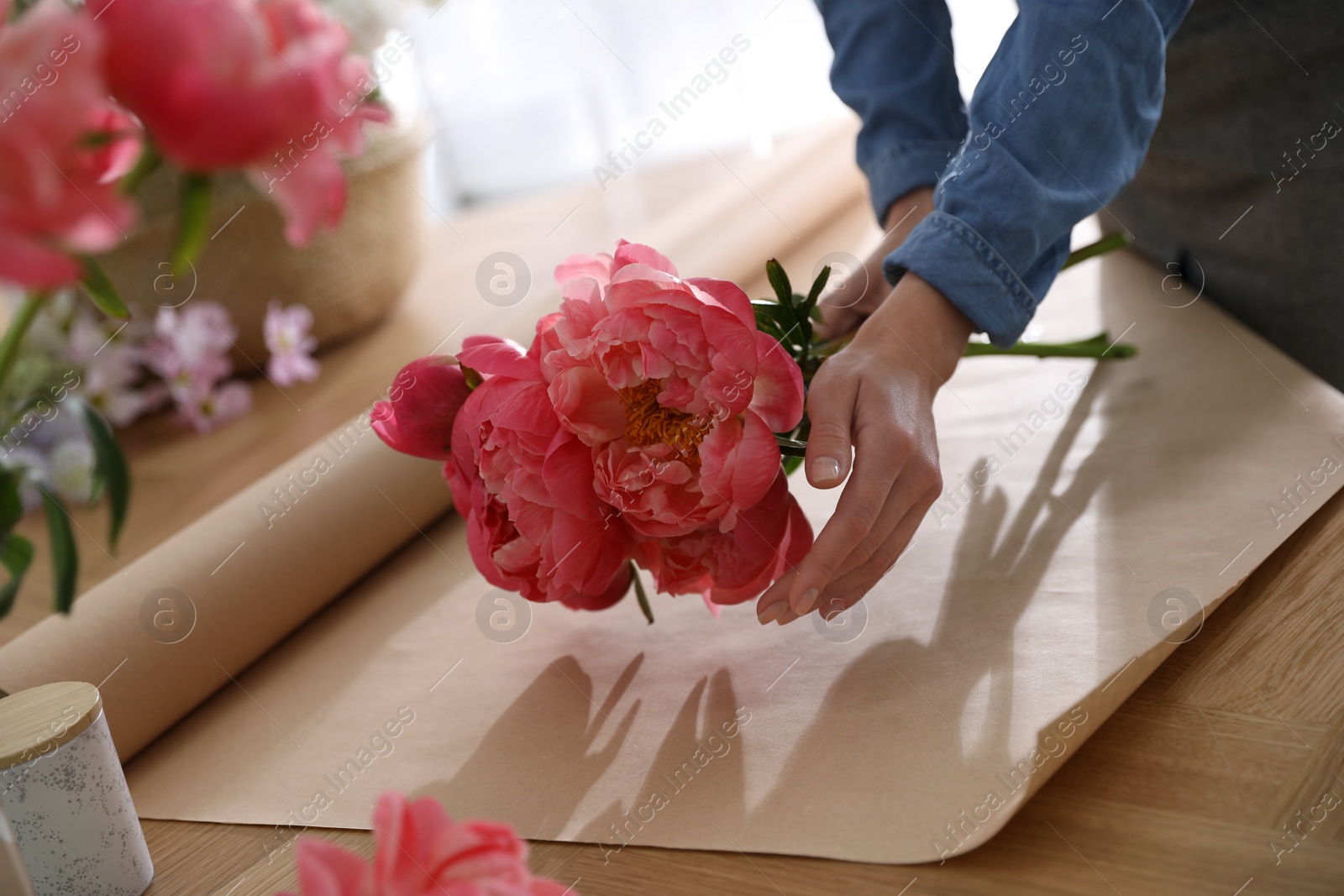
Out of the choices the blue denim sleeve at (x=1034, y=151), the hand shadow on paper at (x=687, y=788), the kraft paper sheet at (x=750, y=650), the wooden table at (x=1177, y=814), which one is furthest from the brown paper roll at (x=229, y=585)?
the blue denim sleeve at (x=1034, y=151)

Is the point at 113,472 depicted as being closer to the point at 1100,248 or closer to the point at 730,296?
the point at 730,296

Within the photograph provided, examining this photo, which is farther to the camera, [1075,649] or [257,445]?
[257,445]

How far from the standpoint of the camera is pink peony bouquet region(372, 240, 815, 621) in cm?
48

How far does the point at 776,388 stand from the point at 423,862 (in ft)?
0.92

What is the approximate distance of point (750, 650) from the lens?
59cm

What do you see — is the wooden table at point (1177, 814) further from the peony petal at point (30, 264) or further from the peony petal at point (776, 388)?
the peony petal at point (30, 264)

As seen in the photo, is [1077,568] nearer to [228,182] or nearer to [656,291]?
[656,291]

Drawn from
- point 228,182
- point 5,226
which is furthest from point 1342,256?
point 228,182

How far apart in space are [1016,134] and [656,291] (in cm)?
26

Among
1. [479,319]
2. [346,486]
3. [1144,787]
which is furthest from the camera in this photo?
[479,319]

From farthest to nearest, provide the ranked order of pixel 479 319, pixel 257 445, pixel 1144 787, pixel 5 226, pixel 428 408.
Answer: pixel 479 319, pixel 257 445, pixel 428 408, pixel 1144 787, pixel 5 226

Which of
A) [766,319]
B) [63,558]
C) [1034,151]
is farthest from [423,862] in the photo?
[1034,151]

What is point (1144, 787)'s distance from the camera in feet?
1.45

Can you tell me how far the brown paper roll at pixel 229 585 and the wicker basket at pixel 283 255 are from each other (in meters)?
0.35
